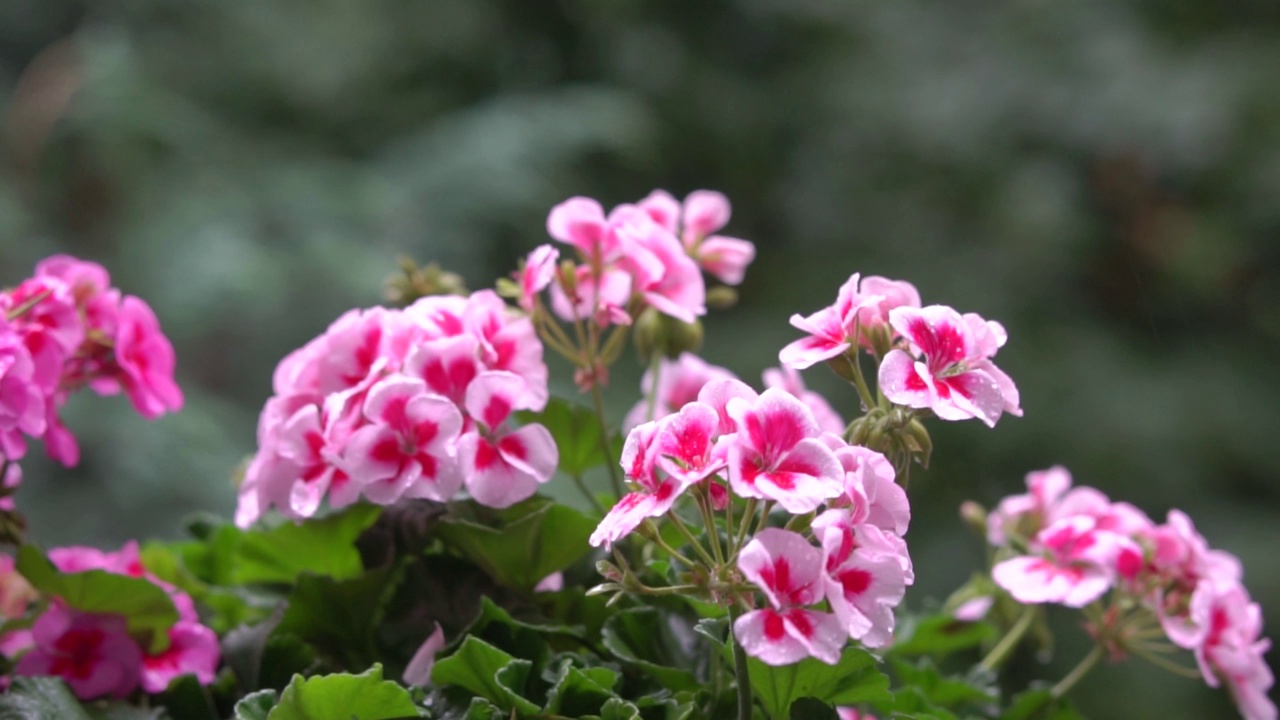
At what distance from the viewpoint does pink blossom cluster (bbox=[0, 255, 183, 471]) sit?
0.53m

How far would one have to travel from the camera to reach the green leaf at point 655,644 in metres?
0.51

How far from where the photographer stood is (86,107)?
2297 mm

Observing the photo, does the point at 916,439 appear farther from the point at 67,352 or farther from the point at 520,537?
the point at 67,352

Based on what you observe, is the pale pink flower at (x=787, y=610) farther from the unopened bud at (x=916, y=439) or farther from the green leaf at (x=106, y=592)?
the green leaf at (x=106, y=592)

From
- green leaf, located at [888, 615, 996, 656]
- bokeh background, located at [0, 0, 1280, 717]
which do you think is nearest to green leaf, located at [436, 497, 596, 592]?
green leaf, located at [888, 615, 996, 656]

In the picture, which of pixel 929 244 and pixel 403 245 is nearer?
pixel 403 245

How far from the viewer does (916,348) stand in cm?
44

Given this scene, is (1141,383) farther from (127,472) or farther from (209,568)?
(209,568)

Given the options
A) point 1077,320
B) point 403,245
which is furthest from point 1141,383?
point 403,245

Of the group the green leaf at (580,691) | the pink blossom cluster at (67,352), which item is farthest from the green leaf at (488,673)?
the pink blossom cluster at (67,352)

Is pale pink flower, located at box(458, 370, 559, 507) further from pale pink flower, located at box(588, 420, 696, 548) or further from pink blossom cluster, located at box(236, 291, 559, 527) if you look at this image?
pale pink flower, located at box(588, 420, 696, 548)

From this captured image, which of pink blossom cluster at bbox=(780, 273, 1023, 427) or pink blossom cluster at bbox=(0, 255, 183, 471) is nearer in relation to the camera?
pink blossom cluster at bbox=(780, 273, 1023, 427)

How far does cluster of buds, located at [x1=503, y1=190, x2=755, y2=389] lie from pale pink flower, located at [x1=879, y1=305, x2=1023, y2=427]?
14cm

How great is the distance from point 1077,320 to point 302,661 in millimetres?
2424
